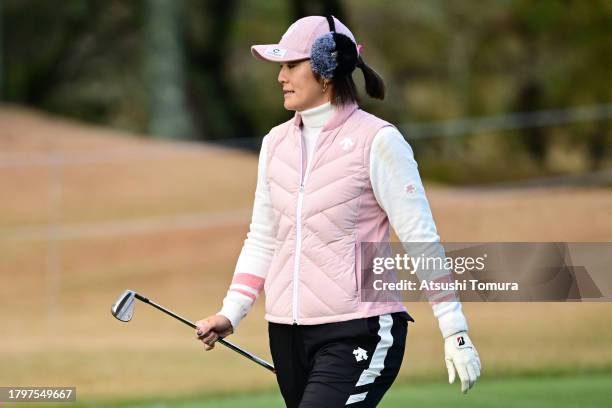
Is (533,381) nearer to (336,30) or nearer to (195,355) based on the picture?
(195,355)

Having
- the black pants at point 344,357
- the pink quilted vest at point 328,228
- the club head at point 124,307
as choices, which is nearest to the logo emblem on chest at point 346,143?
the pink quilted vest at point 328,228

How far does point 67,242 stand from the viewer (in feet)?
70.1

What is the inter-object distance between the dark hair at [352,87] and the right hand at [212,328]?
90cm

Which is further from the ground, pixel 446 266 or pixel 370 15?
pixel 370 15

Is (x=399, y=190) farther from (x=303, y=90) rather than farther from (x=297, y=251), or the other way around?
(x=303, y=90)

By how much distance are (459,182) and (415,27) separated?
49.3ft

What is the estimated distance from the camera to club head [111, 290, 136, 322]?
5.56m

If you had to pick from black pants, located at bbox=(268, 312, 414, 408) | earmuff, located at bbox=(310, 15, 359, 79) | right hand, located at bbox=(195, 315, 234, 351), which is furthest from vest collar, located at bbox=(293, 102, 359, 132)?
right hand, located at bbox=(195, 315, 234, 351)

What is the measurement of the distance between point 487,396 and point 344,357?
6767mm

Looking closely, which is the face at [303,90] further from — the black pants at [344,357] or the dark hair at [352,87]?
the black pants at [344,357]

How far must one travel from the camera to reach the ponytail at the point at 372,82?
17.5 feet

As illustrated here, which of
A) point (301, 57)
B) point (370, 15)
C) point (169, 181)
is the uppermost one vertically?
point (370, 15)

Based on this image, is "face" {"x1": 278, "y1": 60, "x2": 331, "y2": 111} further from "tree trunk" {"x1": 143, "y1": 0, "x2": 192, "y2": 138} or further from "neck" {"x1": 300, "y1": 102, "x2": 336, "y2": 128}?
"tree trunk" {"x1": 143, "y1": 0, "x2": 192, "y2": 138}

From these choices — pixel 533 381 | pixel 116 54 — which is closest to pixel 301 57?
pixel 533 381
